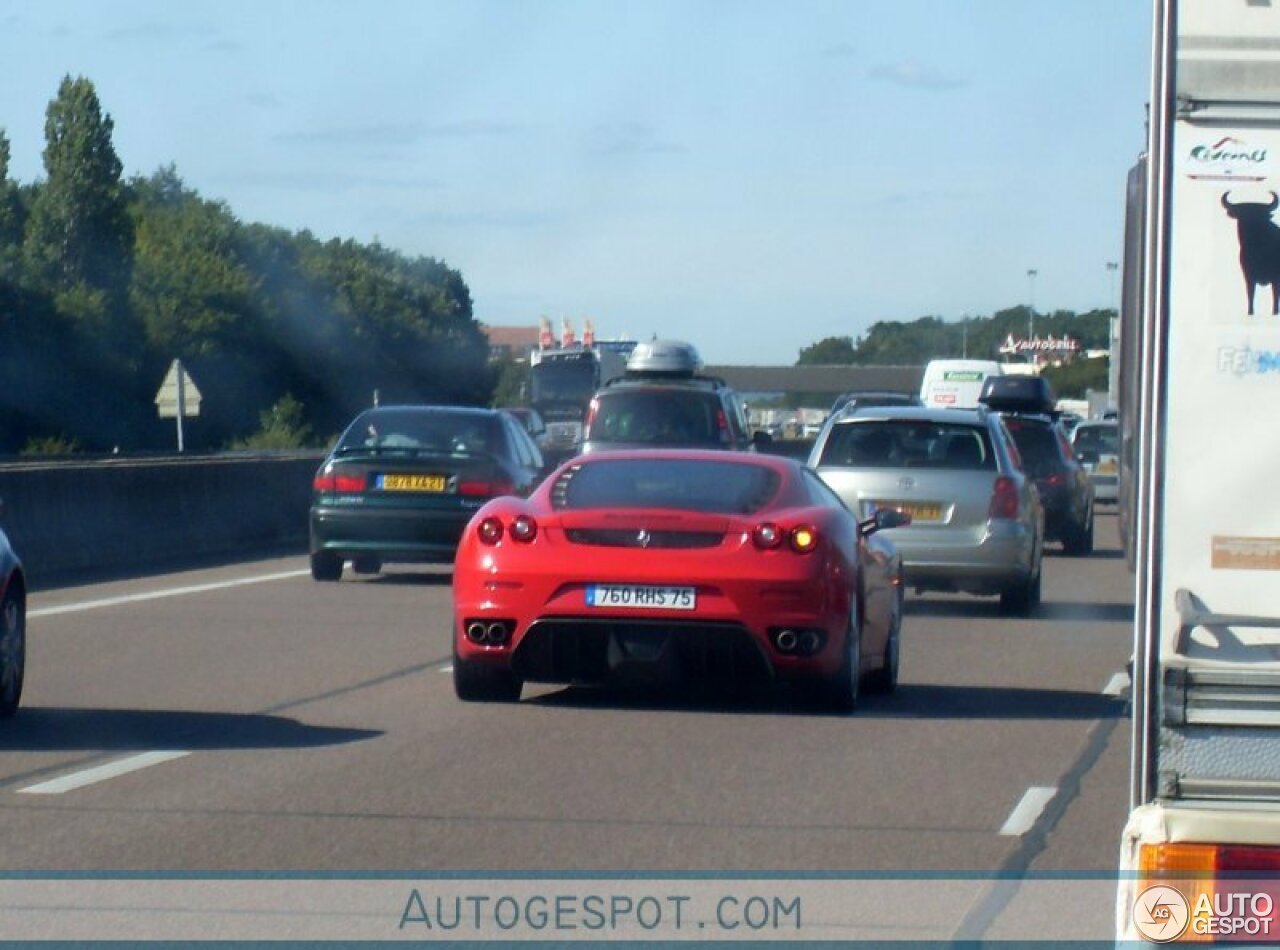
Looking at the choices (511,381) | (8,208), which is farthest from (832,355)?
(8,208)

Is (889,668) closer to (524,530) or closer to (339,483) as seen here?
(524,530)

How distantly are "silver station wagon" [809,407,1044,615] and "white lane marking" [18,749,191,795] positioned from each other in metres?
9.34

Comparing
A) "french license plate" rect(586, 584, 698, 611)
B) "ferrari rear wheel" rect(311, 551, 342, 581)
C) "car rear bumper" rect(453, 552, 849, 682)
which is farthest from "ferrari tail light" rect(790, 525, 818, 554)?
"ferrari rear wheel" rect(311, 551, 342, 581)

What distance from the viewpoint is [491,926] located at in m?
7.19

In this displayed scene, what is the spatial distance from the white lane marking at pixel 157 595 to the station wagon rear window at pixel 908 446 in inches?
209

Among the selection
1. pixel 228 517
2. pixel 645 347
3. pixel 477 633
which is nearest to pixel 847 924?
pixel 477 633

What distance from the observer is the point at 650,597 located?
11.7 m

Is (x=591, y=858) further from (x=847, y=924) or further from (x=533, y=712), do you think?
(x=533, y=712)

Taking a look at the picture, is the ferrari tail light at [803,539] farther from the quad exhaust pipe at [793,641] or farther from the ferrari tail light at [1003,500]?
the ferrari tail light at [1003,500]

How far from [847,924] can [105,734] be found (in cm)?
491

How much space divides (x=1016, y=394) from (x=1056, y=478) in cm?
1735

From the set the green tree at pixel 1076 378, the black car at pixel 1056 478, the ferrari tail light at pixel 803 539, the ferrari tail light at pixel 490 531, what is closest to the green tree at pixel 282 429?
the green tree at pixel 1076 378

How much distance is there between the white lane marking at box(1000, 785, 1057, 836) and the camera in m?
8.98

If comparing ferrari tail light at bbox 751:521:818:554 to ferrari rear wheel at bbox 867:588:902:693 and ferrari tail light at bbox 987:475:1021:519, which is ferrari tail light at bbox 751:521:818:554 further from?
ferrari tail light at bbox 987:475:1021:519
